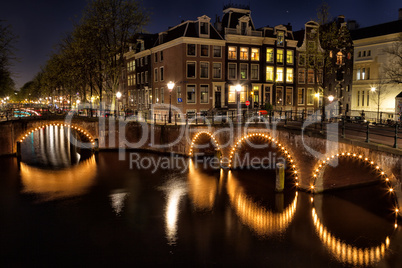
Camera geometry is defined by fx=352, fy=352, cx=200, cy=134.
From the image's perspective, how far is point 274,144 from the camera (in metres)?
24.3

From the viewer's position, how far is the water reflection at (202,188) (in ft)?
64.5

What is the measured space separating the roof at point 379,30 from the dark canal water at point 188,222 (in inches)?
1077

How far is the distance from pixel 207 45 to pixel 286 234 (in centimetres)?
3153

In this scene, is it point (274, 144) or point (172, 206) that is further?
point (274, 144)

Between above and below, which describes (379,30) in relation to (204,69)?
above

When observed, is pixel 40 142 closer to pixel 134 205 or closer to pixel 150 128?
pixel 150 128

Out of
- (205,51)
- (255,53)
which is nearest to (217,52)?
(205,51)

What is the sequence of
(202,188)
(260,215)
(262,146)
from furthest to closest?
1. (262,146)
2. (202,188)
3. (260,215)

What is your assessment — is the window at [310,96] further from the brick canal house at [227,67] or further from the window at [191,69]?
the window at [191,69]

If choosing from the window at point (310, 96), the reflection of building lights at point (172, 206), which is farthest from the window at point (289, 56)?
the reflection of building lights at point (172, 206)

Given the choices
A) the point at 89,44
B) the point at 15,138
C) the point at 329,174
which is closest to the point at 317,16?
the point at 329,174

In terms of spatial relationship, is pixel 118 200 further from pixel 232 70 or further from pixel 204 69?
pixel 232 70

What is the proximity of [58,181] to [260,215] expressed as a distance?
14.3 meters

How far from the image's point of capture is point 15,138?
32.2m
